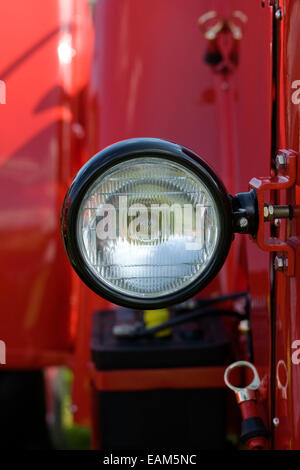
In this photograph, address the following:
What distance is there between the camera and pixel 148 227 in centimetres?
90

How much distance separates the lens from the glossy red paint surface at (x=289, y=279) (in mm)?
894

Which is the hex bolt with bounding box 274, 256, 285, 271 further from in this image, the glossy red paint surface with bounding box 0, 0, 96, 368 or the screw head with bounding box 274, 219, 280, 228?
the glossy red paint surface with bounding box 0, 0, 96, 368

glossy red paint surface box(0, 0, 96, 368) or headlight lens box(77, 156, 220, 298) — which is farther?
glossy red paint surface box(0, 0, 96, 368)

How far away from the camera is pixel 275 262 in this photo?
960mm

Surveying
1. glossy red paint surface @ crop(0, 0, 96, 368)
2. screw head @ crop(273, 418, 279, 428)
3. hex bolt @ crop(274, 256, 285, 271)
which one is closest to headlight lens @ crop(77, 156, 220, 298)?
hex bolt @ crop(274, 256, 285, 271)

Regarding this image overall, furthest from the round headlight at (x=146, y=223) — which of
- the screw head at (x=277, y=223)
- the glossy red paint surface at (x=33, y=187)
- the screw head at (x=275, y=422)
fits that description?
the glossy red paint surface at (x=33, y=187)

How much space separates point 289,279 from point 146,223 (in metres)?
0.21

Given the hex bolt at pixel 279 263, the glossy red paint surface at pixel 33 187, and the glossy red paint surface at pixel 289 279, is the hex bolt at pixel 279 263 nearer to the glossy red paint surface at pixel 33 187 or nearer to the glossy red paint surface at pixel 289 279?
the glossy red paint surface at pixel 289 279

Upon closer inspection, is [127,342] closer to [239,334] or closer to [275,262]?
[239,334]

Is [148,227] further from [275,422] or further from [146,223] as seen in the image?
[275,422]

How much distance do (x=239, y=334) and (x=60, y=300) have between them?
0.47m

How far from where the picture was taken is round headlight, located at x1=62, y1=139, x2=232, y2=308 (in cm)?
86
